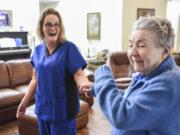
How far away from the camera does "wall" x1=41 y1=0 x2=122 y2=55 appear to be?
5.97 metres

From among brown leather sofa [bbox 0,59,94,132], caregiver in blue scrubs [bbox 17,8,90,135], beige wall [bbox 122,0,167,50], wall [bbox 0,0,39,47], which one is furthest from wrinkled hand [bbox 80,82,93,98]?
wall [bbox 0,0,39,47]

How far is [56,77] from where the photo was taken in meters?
1.61

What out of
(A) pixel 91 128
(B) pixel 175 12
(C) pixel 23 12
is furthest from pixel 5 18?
(B) pixel 175 12

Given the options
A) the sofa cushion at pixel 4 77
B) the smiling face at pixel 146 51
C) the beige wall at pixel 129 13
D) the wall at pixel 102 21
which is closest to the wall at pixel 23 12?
the wall at pixel 102 21

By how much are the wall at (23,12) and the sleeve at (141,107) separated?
21.6ft

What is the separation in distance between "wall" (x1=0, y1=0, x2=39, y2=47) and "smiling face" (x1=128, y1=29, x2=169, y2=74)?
6.53 metres

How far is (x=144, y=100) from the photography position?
80 cm

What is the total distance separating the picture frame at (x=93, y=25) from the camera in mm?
6488

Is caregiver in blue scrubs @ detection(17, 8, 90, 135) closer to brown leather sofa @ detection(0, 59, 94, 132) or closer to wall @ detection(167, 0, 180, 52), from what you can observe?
brown leather sofa @ detection(0, 59, 94, 132)

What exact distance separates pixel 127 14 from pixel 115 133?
202 inches

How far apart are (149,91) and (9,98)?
117 inches

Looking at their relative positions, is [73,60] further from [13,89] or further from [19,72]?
[19,72]

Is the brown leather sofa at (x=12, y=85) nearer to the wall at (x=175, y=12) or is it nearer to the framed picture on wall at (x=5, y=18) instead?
the framed picture on wall at (x=5, y=18)

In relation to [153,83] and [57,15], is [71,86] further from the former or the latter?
[153,83]
